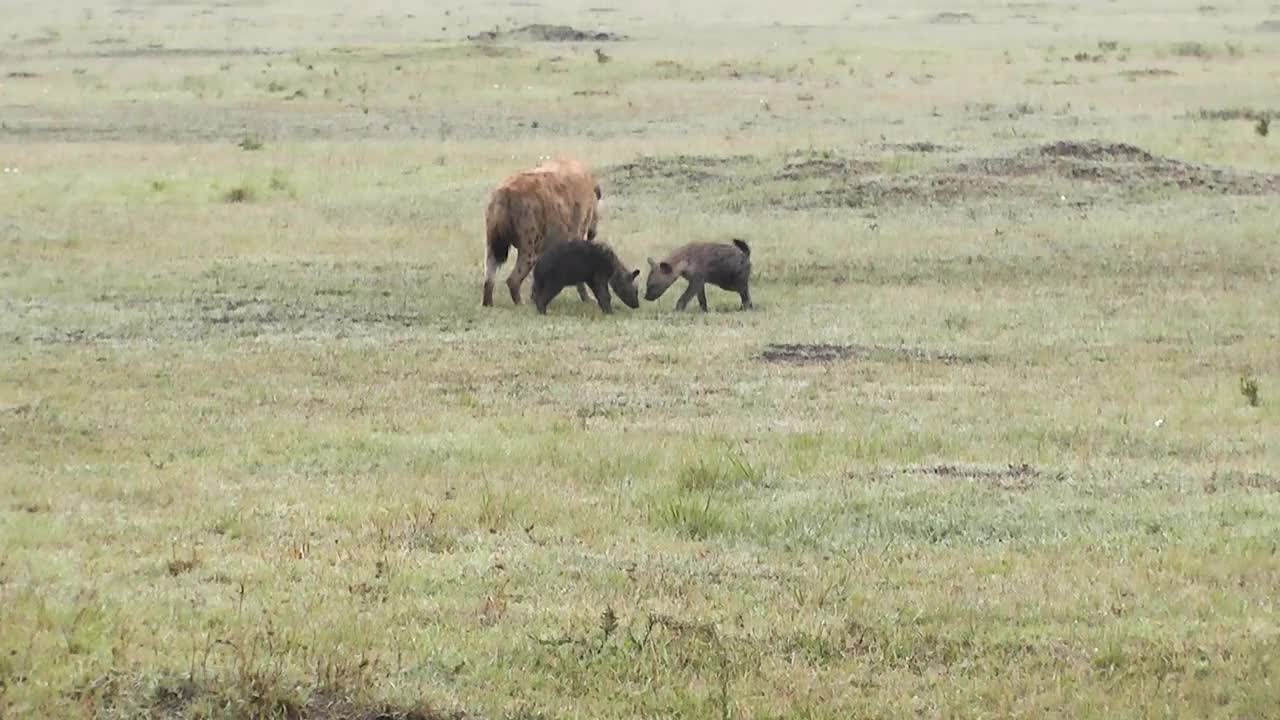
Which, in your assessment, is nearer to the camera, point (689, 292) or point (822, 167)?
point (689, 292)

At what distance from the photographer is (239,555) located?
759 centimetres

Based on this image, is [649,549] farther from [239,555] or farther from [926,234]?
[926,234]

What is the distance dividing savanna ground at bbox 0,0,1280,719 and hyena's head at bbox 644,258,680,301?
502 millimetres

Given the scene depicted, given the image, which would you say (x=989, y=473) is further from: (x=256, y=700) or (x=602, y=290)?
(x=602, y=290)

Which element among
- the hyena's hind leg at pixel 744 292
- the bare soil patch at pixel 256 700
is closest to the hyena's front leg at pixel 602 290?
the hyena's hind leg at pixel 744 292

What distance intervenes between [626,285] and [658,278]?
0.30 meters

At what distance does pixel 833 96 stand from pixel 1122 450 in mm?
23460

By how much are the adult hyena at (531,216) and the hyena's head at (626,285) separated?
756mm

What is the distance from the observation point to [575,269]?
1549 centimetres

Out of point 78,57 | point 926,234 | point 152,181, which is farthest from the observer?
point 78,57

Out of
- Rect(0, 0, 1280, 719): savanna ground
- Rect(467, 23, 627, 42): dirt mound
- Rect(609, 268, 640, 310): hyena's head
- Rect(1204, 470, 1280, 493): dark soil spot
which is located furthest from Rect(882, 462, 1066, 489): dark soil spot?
Rect(467, 23, 627, 42): dirt mound

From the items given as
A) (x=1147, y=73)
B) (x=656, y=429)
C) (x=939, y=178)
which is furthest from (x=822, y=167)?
(x=1147, y=73)

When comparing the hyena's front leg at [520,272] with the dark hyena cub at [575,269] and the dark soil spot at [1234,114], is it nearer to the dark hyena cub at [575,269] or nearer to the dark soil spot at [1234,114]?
the dark hyena cub at [575,269]

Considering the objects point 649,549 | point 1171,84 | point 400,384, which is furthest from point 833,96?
point 649,549
